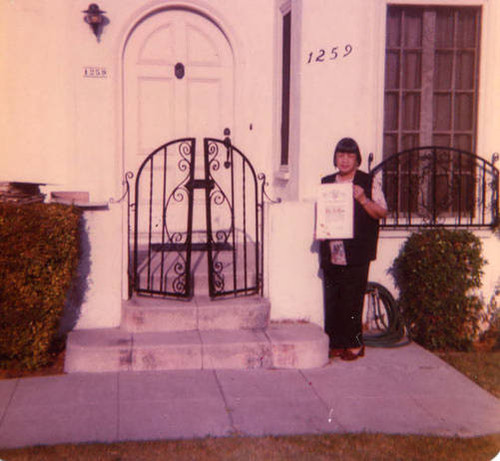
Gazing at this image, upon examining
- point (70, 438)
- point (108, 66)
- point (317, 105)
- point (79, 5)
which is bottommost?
point (70, 438)

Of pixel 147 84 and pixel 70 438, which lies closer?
pixel 70 438

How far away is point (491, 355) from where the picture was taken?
621 centimetres

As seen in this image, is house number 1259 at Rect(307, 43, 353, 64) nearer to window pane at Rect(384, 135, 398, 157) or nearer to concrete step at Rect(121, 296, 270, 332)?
window pane at Rect(384, 135, 398, 157)

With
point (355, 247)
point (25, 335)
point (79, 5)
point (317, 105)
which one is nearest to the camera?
point (25, 335)

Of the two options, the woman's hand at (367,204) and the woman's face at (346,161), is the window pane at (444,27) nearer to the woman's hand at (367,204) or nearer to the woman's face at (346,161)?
the woman's face at (346,161)

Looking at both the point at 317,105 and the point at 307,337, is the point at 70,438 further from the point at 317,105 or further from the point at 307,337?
the point at 317,105

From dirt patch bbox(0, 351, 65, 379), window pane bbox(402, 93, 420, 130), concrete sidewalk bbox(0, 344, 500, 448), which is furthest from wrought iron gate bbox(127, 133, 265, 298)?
window pane bbox(402, 93, 420, 130)

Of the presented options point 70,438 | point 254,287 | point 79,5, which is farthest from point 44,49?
point 70,438

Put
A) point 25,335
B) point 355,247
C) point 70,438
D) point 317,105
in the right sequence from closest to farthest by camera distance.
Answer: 1. point 70,438
2. point 25,335
3. point 355,247
4. point 317,105

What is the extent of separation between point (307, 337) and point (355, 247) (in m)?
0.80

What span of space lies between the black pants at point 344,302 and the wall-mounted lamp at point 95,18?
3.75 m

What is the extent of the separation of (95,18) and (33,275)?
3.43m

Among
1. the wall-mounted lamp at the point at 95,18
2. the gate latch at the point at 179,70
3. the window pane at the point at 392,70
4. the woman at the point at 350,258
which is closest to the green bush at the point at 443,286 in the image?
the woman at the point at 350,258

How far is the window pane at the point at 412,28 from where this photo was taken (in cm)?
676
